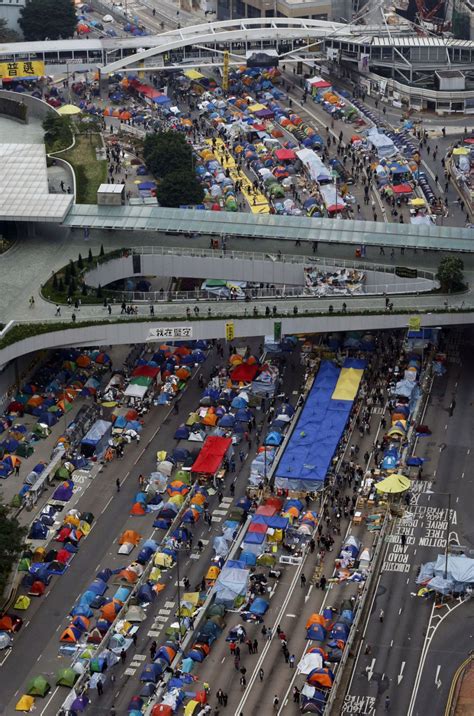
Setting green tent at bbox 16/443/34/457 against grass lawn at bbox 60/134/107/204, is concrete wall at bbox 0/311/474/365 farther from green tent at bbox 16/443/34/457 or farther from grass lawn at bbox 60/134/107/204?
grass lawn at bbox 60/134/107/204

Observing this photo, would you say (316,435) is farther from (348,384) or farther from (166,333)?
(166,333)

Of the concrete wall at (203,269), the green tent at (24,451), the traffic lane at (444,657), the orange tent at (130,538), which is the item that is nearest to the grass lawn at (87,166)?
the concrete wall at (203,269)

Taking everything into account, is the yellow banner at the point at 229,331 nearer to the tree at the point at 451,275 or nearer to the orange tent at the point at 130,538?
the tree at the point at 451,275

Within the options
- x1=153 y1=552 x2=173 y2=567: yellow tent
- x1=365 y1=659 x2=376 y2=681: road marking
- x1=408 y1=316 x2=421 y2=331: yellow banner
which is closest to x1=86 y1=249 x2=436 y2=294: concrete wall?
x1=408 y1=316 x2=421 y2=331: yellow banner

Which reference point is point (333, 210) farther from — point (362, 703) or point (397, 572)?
point (362, 703)

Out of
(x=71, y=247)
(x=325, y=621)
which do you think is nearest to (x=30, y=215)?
(x=71, y=247)

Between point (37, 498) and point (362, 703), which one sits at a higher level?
point (37, 498)
